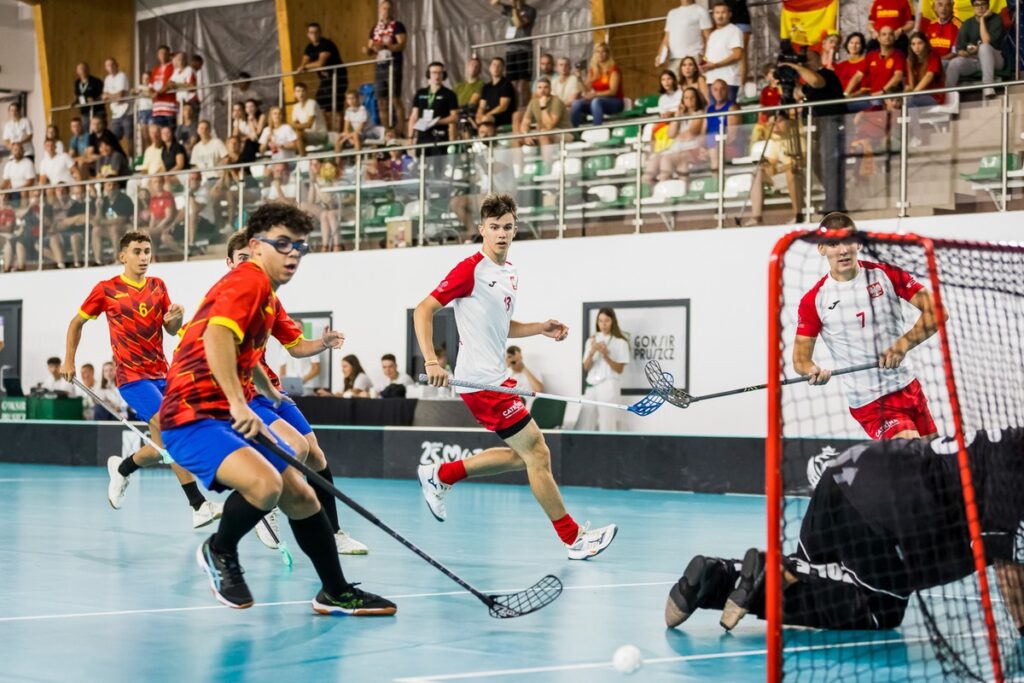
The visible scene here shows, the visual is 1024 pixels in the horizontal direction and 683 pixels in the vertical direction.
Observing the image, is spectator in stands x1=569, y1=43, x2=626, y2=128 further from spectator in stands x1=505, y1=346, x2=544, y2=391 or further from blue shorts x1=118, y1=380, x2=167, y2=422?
blue shorts x1=118, y1=380, x2=167, y2=422

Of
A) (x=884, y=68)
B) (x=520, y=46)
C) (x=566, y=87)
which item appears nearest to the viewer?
(x=884, y=68)

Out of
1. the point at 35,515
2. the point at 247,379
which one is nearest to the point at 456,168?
the point at 35,515

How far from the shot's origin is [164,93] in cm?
2291

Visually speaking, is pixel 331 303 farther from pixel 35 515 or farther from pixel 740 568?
pixel 740 568

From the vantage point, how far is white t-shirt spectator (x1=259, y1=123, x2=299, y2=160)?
20172 millimetres

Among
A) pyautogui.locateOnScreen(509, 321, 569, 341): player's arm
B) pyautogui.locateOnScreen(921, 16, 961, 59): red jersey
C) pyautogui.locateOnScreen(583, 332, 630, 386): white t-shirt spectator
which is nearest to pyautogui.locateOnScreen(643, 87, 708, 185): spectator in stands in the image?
pyautogui.locateOnScreen(583, 332, 630, 386): white t-shirt spectator

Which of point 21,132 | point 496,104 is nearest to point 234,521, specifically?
point 496,104

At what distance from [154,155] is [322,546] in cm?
1648

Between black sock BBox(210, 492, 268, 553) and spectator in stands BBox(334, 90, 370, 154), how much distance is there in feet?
44.2

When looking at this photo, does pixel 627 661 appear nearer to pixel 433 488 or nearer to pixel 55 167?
pixel 433 488

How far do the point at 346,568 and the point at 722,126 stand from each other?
8.32m

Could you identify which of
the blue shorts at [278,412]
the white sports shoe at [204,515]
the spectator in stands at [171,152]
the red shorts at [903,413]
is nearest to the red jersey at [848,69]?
the red shorts at [903,413]

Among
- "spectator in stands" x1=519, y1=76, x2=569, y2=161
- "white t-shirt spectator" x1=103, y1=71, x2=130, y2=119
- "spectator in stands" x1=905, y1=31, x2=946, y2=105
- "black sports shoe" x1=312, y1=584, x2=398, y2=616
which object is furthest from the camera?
"white t-shirt spectator" x1=103, y1=71, x2=130, y2=119

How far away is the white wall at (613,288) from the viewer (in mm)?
15930
